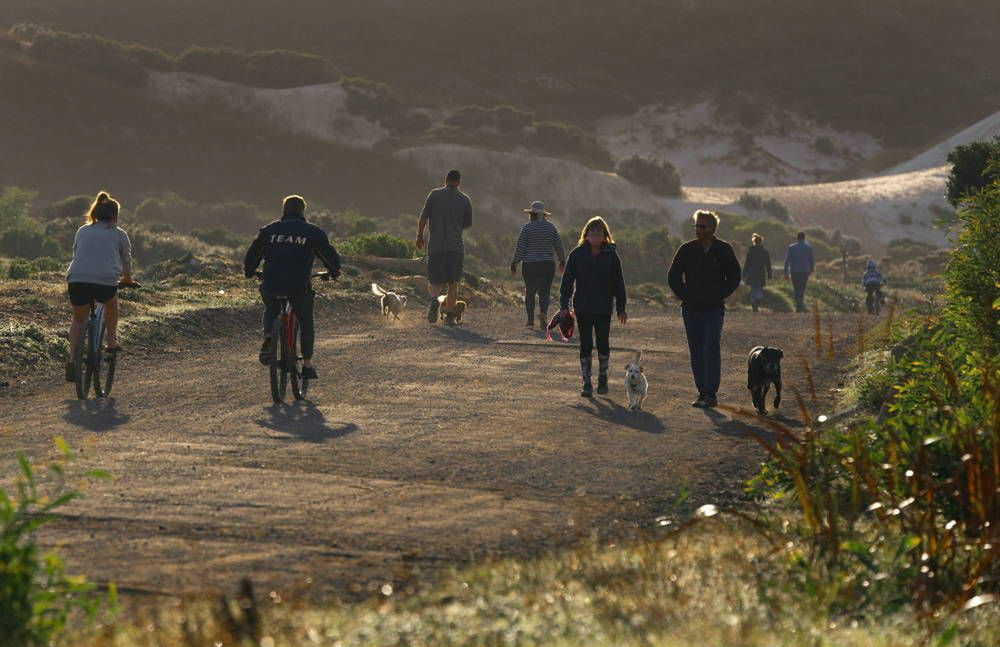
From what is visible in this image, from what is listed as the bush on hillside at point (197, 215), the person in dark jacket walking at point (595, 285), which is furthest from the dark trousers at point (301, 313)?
the bush on hillside at point (197, 215)

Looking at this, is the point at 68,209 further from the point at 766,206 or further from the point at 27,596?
the point at 27,596

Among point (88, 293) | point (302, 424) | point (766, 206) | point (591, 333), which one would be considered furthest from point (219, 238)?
point (766, 206)

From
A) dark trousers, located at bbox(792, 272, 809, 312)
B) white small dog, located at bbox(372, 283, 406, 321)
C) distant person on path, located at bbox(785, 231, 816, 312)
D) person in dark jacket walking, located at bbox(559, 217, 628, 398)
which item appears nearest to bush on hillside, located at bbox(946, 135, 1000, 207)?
distant person on path, located at bbox(785, 231, 816, 312)

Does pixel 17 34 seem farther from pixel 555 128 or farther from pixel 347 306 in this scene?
pixel 347 306

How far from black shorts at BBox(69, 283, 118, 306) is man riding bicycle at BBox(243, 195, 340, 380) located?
1.23m

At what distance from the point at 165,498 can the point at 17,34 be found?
8449cm

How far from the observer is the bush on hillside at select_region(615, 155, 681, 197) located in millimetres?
74625

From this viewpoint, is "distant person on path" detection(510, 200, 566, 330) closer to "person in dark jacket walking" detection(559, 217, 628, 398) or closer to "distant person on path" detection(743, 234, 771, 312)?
"person in dark jacket walking" detection(559, 217, 628, 398)

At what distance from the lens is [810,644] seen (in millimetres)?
5551

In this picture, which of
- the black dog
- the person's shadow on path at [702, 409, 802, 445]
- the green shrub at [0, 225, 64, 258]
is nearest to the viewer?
the person's shadow on path at [702, 409, 802, 445]

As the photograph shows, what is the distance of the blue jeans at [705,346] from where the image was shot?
1362cm

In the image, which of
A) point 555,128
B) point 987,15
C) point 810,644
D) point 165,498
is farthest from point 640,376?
point 987,15

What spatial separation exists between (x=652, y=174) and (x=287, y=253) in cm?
6315

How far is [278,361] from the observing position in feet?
42.9
